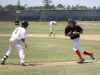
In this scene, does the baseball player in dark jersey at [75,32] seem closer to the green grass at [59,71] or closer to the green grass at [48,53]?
the green grass at [48,53]

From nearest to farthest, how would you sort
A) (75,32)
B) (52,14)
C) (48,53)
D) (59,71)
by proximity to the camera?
(59,71) → (75,32) → (48,53) → (52,14)

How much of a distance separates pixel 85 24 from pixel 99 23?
3.05 metres

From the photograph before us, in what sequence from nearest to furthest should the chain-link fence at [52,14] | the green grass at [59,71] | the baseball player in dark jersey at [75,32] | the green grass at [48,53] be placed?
the green grass at [59,71] → the baseball player in dark jersey at [75,32] → the green grass at [48,53] → the chain-link fence at [52,14]

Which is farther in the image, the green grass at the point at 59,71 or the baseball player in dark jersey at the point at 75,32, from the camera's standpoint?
the baseball player in dark jersey at the point at 75,32

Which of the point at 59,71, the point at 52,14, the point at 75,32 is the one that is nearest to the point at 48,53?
the point at 75,32

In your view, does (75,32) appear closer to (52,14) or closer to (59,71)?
(59,71)

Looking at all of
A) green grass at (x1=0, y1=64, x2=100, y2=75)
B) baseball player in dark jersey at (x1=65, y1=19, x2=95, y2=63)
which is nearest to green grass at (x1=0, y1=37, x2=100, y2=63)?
baseball player in dark jersey at (x1=65, y1=19, x2=95, y2=63)

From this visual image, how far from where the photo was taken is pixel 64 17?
215ft

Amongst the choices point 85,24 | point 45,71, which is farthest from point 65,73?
point 85,24

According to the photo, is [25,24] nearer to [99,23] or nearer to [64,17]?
[99,23]

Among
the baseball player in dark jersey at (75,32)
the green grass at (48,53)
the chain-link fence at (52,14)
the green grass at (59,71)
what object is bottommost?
the chain-link fence at (52,14)

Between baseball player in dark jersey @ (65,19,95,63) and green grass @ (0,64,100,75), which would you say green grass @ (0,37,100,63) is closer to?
baseball player in dark jersey @ (65,19,95,63)

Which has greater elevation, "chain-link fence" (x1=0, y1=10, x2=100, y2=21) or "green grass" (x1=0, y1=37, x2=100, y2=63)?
"green grass" (x1=0, y1=37, x2=100, y2=63)

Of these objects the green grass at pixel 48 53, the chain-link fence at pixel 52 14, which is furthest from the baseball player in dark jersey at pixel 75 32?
the chain-link fence at pixel 52 14
